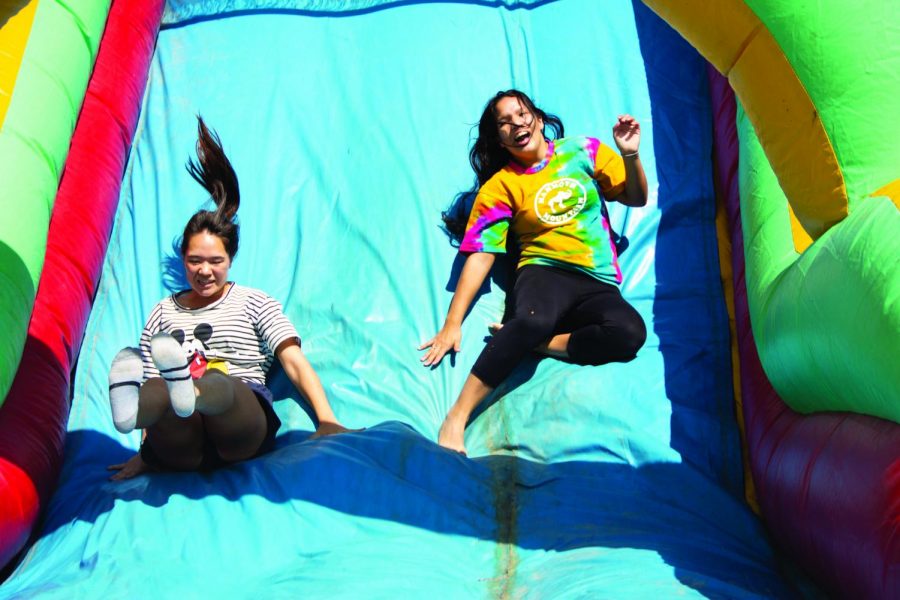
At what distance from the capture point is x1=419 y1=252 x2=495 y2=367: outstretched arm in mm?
2611

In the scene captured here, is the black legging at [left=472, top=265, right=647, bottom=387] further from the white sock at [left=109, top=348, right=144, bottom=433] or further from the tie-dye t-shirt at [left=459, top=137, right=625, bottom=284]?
the white sock at [left=109, top=348, right=144, bottom=433]

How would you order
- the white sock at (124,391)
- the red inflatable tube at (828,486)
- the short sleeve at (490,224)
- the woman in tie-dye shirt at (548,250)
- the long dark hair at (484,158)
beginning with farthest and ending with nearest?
the long dark hair at (484,158), the short sleeve at (490,224), the woman in tie-dye shirt at (548,250), the white sock at (124,391), the red inflatable tube at (828,486)

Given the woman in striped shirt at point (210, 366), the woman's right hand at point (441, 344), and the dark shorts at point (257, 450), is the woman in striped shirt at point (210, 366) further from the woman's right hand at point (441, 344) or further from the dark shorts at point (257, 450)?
the woman's right hand at point (441, 344)

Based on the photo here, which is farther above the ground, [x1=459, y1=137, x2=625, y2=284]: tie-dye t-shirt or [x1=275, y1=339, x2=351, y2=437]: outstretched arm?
[x1=459, y1=137, x2=625, y2=284]: tie-dye t-shirt

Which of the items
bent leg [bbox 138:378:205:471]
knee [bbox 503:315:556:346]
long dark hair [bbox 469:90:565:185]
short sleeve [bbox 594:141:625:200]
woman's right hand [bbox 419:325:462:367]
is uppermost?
long dark hair [bbox 469:90:565:185]

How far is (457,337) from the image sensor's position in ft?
8.63

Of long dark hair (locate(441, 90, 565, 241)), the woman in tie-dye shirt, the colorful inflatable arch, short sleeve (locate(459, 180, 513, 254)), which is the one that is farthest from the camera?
long dark hair (locate(441, 90, 565, 241))

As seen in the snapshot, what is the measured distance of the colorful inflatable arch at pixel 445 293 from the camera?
67.7 inches

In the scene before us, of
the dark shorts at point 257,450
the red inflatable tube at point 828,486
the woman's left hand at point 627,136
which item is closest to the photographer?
the red inflatable tube at point 828,486

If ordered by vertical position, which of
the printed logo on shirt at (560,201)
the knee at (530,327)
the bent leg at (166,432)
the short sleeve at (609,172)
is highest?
the short sleeve at (609,172)

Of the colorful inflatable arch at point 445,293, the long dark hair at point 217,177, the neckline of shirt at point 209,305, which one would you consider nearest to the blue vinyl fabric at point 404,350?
the colorful inflatable arch at point 445,293

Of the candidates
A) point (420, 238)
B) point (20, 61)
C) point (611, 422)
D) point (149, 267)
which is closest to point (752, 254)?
point (611, 422)

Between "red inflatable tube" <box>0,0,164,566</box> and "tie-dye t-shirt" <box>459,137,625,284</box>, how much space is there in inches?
38.5

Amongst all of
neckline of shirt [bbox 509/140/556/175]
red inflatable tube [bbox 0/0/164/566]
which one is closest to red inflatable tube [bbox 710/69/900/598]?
neckline of shirt [bbox 509/140/556/175]
